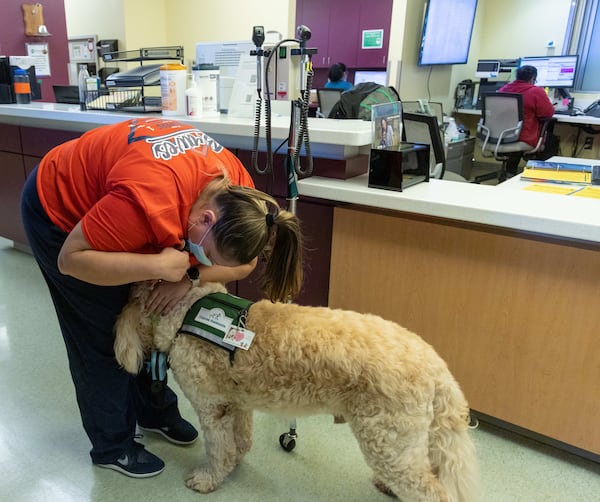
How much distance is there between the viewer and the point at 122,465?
61.9 inches

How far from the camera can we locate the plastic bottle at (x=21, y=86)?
10.4ft

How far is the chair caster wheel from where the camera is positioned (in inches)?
66.9

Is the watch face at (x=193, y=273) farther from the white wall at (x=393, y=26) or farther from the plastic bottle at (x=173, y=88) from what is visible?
the white wall at (x=393, y=26)

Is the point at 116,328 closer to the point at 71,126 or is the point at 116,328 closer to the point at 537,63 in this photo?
the point at 71,126

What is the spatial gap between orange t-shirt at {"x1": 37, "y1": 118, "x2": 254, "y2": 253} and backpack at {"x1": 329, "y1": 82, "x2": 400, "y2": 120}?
6.82 feet

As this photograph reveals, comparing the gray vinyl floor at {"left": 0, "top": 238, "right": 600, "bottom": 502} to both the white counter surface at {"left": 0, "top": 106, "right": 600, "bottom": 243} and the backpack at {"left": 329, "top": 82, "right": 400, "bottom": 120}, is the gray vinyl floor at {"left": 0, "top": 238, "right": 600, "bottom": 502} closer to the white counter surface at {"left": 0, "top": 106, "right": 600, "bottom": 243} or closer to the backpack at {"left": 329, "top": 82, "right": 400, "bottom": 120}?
the white counter surface at {"left": 0, "top": 106, "right": 600, "bottom": 243}

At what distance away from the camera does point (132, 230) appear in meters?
1.08

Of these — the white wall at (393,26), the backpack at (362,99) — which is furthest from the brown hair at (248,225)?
the white wall at (393,26)

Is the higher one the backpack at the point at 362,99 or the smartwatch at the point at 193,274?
the backpack at the point at 362,99

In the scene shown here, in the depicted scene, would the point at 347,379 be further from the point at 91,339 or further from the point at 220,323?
the point at 91,339

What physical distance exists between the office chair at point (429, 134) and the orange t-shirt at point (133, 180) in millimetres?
1820

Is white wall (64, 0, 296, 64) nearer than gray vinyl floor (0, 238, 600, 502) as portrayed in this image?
No

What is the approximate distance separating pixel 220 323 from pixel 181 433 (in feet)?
2.12

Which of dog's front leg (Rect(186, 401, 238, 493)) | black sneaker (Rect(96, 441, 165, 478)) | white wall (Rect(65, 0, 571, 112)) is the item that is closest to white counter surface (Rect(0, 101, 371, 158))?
dog's front leg (Rect(186, 401, 238, 493))
